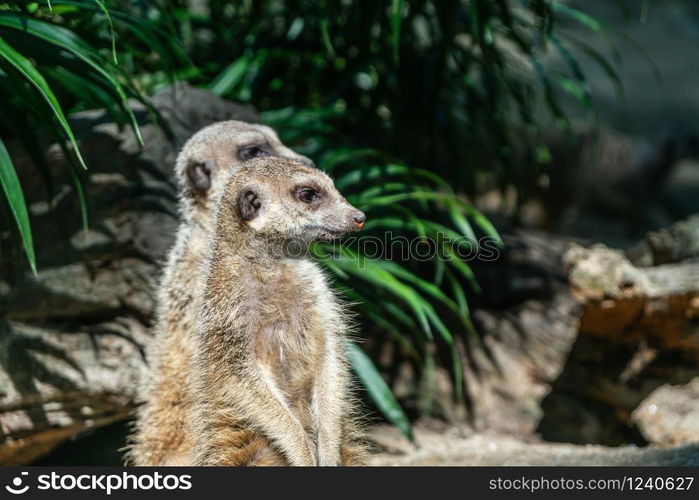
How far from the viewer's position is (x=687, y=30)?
10.8 meters

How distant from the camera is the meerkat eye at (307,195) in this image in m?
2.06

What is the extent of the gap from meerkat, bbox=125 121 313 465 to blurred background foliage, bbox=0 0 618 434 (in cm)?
35

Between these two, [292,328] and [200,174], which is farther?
[200,174]

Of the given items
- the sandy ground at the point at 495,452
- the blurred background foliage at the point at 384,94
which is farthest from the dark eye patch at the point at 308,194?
the sandy ground at the point at 495,452

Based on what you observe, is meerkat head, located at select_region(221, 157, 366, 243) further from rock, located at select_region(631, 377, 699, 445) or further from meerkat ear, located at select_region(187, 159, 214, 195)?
rock, located at select_region(631, 377, 699, 445)

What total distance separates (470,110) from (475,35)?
30.5 inches

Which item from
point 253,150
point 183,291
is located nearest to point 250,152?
point 253,150

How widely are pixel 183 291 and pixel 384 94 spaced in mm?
1862

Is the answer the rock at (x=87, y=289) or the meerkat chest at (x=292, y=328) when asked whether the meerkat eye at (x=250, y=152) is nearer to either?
the rock at (x=87, y=289)

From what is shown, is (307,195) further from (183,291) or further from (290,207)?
(183,291)

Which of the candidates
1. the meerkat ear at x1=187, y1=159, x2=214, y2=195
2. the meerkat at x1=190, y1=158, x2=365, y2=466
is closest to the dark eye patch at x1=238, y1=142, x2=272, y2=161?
the meerkat ear at x1=187, y1=159, x2=214, y2=195

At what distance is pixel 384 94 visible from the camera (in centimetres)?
400

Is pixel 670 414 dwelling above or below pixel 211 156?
below

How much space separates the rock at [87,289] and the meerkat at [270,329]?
736mm
